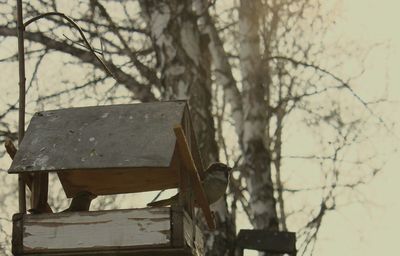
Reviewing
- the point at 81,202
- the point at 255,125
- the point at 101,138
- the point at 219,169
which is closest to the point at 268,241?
the point at 255,125

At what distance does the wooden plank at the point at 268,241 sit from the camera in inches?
230

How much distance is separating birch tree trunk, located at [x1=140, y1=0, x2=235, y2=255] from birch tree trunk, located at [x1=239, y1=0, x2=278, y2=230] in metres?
1.93

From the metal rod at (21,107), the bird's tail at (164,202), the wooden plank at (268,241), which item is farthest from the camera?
the wooden plank at (268,241)

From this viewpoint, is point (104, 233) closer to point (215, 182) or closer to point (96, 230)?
point (96, 230)

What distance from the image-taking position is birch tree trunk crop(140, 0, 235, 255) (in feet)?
17.4

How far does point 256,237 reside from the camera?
5992mm

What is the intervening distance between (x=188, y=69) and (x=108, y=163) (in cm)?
263

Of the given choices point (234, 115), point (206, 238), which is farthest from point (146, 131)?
point (234, 115)

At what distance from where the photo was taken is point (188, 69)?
17.5 feet

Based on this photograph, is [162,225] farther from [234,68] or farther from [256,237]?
[234,68]

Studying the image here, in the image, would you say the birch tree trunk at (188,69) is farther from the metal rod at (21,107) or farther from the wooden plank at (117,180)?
the metal rod at (21,107)

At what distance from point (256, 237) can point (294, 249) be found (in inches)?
11.6

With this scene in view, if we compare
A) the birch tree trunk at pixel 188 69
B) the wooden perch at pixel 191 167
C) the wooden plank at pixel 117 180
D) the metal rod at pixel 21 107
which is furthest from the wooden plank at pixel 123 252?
the birch tree trunk at pixel 188 69

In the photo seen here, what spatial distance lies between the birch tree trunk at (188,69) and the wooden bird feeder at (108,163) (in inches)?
90.5
